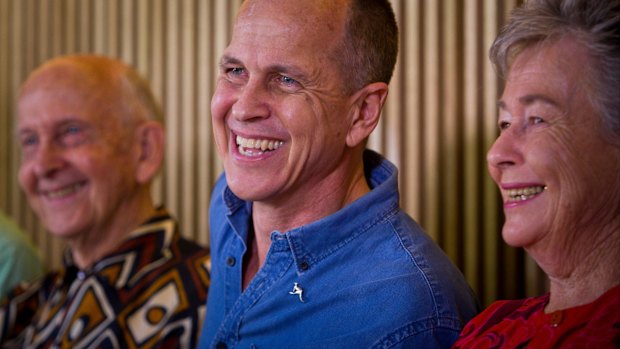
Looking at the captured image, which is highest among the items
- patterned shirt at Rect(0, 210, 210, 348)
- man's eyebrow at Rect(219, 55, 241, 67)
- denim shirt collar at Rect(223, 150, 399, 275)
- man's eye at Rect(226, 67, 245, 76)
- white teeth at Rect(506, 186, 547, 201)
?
man's eyebrow at Rect(219, 55, 241, 67)

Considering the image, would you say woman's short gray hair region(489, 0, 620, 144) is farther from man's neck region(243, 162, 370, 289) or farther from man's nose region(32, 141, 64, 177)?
man's nose region(32, 141, 64, 177)

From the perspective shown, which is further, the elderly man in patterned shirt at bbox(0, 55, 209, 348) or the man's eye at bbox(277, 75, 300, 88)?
the elderly man in patterned shirt at bbox(0, 55, 209, 348)

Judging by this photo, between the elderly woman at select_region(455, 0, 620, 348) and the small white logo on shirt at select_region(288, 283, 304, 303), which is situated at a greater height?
the elderly woman at select_region(455, 0, 620, 348)

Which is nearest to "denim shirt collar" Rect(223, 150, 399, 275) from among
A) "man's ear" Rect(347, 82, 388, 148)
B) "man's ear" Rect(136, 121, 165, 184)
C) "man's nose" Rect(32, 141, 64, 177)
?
"man's ear" Rect(347, 82, 388, 148)

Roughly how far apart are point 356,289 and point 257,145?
407 mm

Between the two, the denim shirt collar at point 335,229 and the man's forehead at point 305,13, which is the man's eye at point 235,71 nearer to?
the man's forehead at point 305,13

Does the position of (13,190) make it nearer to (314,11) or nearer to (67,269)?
(67,269)

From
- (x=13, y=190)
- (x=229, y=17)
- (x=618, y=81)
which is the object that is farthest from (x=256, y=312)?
(x=13, y=190)

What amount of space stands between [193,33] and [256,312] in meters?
1.82

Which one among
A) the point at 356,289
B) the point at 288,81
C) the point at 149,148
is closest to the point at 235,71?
the point at 288,81

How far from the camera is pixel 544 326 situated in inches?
61.3

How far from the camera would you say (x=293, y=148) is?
2.03 m

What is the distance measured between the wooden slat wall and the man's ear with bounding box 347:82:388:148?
0.79 metres

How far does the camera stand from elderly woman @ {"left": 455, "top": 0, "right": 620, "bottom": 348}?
1.52 metres
